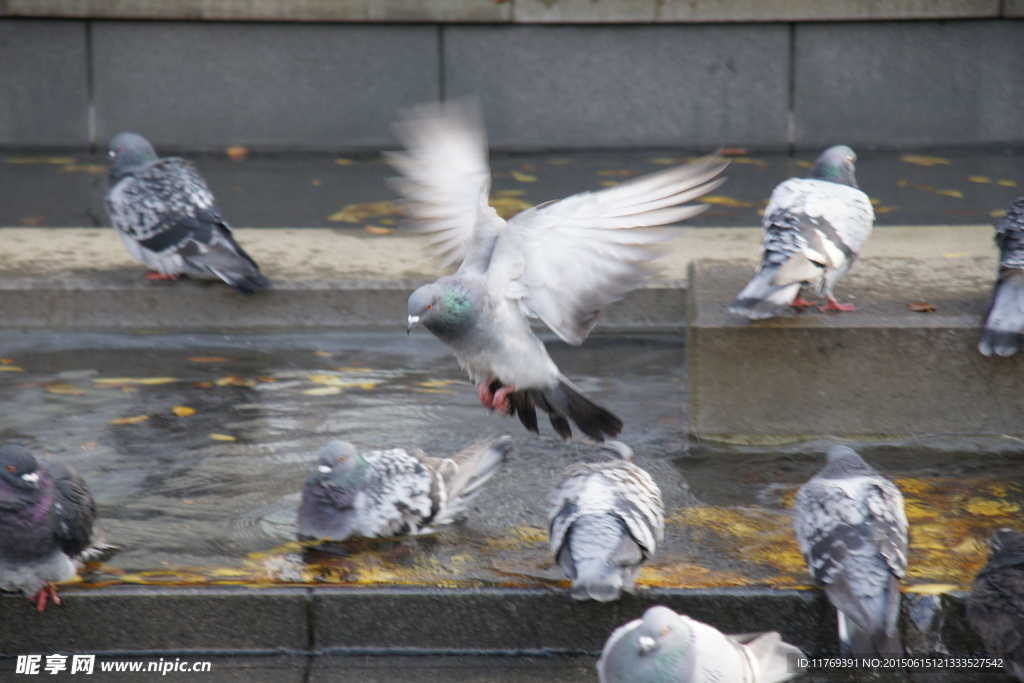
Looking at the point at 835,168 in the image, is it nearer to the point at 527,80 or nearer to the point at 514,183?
the point at 514,183

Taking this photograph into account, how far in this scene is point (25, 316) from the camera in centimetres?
664

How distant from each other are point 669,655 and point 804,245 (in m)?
2.53

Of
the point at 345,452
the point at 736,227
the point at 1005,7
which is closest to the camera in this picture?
the point at 345,452

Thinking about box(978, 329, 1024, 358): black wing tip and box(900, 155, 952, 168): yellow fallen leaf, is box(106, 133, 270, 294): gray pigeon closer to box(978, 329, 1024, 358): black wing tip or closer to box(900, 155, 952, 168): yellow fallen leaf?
box(978, 329, 1024, 358): black wing tip

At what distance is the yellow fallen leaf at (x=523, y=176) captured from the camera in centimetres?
981

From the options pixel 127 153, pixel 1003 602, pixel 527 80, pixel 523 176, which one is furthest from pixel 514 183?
pixel 1003 602

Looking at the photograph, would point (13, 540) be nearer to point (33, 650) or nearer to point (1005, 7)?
point (33, 650)

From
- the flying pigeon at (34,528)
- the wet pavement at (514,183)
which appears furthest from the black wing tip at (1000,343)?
the flying pigeon at (34,528)

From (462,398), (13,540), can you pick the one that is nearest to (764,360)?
(462,398)

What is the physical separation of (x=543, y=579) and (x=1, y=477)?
1.69 metres

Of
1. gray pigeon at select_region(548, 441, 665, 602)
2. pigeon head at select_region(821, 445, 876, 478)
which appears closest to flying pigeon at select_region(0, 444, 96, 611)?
gray pigeon at select_region(548, 441, 665, 602)

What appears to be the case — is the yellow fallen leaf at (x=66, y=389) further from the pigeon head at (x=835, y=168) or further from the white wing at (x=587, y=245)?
the pigeon head at (x=835, y=168)

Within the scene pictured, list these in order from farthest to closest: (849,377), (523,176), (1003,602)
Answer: (523,176)
(849,377)
(1003,602)

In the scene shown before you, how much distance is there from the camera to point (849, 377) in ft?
16.9
